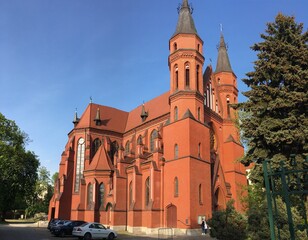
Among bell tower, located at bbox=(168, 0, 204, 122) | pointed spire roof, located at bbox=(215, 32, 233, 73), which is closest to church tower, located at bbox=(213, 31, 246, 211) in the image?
pointed spire roof, located at bbox=(215, 32, 233, 73)

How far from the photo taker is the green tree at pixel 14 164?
127 ft

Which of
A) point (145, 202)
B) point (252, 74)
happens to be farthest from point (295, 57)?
point (145, 202)

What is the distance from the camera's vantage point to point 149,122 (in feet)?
141

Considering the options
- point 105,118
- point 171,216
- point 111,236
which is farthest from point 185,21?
point 111,236

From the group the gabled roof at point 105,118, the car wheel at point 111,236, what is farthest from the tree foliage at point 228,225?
the gabled roof at point 105,118

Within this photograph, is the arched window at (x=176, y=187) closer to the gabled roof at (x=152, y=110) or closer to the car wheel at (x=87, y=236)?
the car wheel at (x=87, y=236)

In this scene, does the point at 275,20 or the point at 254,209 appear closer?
the point at 254,209

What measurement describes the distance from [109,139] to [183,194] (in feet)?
65.6

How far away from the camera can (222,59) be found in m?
45.9

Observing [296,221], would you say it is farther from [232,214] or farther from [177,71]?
[177,71]

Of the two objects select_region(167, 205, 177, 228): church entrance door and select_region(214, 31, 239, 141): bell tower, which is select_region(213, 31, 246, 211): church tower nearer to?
select_region(214, 31, 239, 141): bell tower

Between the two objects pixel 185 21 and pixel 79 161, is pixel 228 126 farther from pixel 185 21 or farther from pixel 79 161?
pixel 79 161

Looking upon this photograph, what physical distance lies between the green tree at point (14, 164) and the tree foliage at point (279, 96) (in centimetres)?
2965

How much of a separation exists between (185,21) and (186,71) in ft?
22.2
